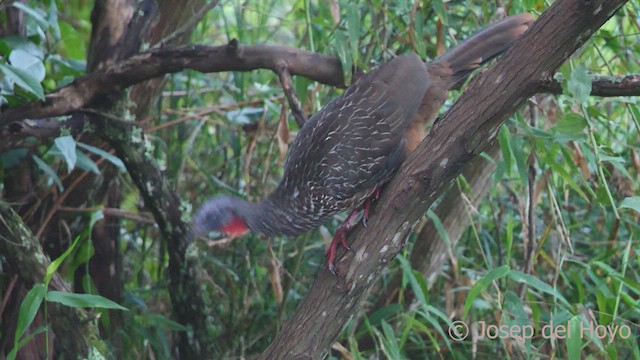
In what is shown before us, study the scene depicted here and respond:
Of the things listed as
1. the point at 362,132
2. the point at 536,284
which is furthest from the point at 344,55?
the point at 536,284

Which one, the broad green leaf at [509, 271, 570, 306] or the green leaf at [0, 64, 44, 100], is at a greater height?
the green leaf at [0, 64, 44, 100]

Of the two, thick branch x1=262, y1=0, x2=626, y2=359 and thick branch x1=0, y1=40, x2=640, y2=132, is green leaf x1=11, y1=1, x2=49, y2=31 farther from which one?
thick branch x1=262, y1=0, x2=626, y2=359

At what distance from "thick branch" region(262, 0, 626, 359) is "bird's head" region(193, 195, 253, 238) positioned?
514mm

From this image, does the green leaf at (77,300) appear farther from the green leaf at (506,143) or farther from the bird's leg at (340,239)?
the green leaf at (506,143)

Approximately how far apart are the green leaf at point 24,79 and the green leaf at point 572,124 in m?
1.65

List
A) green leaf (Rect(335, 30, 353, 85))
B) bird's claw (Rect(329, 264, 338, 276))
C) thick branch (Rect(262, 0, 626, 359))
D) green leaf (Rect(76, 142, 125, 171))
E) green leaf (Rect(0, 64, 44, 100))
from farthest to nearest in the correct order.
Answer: green leaf (Rect(76, 142, 125, 171))
green leaf (Rect(335, 30, 353, 85))
green leaf (Rect(0, 64, 44, 100))
bird's claw (Rect(329, 264, 338, 276))
thick branch (Rect(262, 0, 626, 359))

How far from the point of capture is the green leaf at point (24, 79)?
2.42 metres

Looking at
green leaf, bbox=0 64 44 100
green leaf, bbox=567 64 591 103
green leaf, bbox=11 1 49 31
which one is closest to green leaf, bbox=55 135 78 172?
green leaf, bbox=0 64 44 100

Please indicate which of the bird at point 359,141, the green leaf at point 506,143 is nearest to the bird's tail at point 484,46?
the bird at point 359,141

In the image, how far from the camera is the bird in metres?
2.56

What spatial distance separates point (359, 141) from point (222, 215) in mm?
538

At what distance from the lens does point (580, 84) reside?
7.36 feet

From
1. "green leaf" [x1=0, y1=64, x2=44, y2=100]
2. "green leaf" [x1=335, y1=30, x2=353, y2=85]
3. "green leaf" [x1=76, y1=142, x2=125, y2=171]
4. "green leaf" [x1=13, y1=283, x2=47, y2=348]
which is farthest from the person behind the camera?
"green leaf" [x1=76, y1=142, x2=125, y2=171]

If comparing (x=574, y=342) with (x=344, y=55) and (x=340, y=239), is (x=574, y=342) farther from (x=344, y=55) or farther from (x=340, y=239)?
(x=344, y=55)
